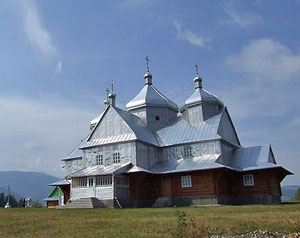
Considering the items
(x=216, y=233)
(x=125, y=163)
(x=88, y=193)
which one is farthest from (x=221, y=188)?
(x=216, y=233)

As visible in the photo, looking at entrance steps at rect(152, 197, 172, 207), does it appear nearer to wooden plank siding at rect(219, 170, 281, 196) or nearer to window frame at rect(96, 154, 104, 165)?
wooden plank siding at rect(219, 170, 281, 196)

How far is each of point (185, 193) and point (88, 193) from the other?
769 cm

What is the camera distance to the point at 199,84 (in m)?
32.9

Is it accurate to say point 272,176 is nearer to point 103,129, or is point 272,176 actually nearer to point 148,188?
point 148,188

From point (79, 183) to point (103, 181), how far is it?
103 inches

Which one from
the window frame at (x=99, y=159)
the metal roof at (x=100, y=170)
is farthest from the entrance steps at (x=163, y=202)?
the window frame at (x=99, y=159)

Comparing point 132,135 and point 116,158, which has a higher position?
point 132,135

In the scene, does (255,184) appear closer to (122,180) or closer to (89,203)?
(122,180)

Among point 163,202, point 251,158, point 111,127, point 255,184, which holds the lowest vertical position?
point 163,202

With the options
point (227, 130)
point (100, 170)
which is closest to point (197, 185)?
point (227, 130)

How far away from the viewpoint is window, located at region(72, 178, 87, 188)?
2636cm

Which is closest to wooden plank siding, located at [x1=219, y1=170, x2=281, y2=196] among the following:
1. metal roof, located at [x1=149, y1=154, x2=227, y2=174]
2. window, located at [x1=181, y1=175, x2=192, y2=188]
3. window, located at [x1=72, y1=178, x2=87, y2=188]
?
metal roof, located at [x1=149, y1=154, x2=227, y2=174]

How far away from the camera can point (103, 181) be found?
25.2 meters

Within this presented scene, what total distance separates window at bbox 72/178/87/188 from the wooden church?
9cm
